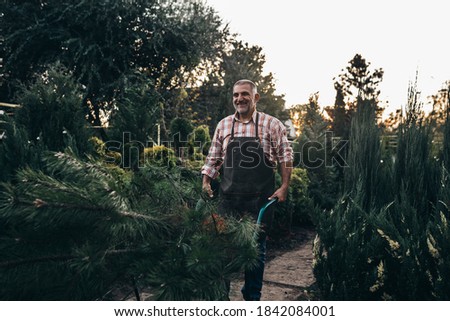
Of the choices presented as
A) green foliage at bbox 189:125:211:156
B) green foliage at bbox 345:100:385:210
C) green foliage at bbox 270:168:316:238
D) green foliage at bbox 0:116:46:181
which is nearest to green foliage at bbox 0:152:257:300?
green foliage at bbox 0:116:46:181

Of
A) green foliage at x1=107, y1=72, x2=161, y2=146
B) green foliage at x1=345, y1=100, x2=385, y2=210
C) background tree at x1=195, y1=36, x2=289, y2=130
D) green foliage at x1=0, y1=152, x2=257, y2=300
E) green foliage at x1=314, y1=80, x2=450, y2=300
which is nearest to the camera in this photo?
green foliage at x1=0, y1=152, x2=257, y2=300

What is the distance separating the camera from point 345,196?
3475mm

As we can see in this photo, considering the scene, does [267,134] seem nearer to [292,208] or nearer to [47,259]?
[47,259]

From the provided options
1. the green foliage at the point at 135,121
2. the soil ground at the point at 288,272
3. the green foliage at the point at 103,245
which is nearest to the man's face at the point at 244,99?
the soil ground at the point at 288,272

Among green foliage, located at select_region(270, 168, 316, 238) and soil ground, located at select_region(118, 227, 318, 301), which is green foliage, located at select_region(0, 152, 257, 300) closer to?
soil ground, located at select_region(118, 227, 318, 301)

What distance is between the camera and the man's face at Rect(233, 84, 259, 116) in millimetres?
3566

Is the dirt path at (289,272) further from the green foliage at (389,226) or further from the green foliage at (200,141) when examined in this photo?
the green foliage at (200,141)

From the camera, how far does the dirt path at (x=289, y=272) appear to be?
4.00 m

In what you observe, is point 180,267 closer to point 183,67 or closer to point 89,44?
point 89,44
